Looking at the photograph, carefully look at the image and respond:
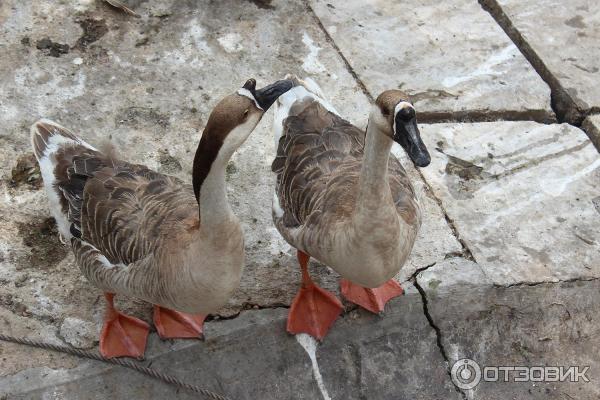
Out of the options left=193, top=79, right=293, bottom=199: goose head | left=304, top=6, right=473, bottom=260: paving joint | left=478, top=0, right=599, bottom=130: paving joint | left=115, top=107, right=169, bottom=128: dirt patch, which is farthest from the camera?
left=478, top=0, right=599, bottom=130: paving joint

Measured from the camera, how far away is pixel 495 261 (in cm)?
395

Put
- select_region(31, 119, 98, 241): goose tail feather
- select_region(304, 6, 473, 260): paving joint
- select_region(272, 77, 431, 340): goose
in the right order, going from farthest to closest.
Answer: select_region(304, 6, 473, 260): paving joint < select_region(31, 119, 98, 241): goose tail feather < select_region(272, 77, 431, 340): goose

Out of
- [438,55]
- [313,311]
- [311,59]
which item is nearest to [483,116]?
[438,55]

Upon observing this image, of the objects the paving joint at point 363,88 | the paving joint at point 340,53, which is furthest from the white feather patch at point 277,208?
the paving joint at point 340,53

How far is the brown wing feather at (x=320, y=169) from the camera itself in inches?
130

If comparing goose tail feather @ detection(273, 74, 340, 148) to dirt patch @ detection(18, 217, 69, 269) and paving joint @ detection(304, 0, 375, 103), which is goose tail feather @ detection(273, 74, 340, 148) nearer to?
paving joint @ detection(304, 0, 375, 103)

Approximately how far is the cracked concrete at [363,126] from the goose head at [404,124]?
144 centimetres

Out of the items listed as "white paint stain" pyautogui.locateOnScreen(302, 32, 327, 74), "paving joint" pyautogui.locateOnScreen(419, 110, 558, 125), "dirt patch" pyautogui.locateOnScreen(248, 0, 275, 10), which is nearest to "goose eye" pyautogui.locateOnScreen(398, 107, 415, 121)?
"paving joint" pyautogui.locateOnScreen(419, 110, 558, 125)

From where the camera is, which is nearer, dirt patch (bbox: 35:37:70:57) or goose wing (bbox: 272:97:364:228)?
goose wing (bbox: 272:97:364:228)

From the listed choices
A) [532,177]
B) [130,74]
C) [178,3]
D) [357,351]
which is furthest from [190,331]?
[178,3]

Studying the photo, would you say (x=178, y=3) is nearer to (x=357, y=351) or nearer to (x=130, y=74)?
(x=130, y=74)

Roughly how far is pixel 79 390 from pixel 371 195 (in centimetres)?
175

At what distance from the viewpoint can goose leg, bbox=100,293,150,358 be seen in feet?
11.2

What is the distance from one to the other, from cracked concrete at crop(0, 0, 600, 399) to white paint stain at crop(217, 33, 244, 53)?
2 centimetres
